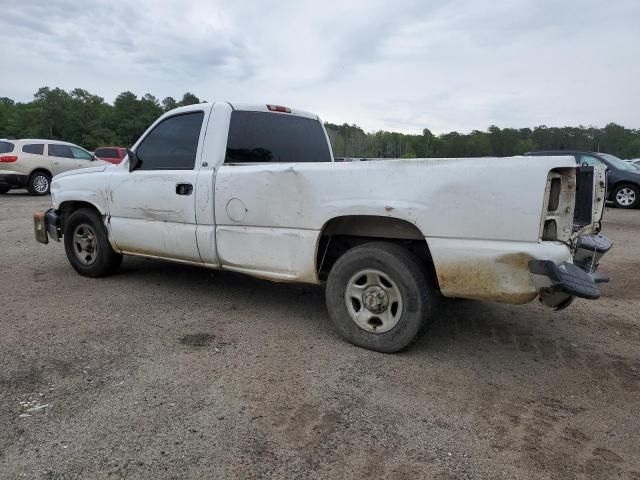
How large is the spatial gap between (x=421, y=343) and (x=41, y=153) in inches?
597

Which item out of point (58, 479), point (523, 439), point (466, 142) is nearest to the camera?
point (58, 479)

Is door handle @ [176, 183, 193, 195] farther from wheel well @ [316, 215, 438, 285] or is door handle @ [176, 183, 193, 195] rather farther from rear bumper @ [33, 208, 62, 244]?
rear bumper @ [33, 208, 62, 244]

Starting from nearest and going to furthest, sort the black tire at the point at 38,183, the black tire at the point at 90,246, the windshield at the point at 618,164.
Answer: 1. the black tire at the point at 90,246
2. the windshield at the point at 618,164
3. the black tire at the point at 38,183

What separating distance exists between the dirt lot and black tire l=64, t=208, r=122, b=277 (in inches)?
20.3

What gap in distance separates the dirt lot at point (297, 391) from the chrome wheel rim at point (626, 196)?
36.4 feet

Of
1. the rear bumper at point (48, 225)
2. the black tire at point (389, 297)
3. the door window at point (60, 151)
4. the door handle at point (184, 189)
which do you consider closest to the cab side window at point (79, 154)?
the door window at point (60, 151)

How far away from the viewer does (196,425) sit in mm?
2695

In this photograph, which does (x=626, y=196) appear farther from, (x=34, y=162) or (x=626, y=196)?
(x=34, y=162)

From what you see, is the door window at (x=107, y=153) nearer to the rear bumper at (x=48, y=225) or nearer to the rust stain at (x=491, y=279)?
Answer: the rear bumper at (x=48, y=225)

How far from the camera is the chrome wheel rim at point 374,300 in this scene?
3.62m

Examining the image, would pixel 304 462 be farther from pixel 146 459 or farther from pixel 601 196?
pixel 601 196

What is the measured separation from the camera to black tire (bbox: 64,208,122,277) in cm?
546

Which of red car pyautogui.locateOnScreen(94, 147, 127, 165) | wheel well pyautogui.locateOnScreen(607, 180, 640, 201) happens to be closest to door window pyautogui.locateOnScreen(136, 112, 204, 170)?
wheel well pyautogui.locateOnScreen(607, 180, 640, 201)

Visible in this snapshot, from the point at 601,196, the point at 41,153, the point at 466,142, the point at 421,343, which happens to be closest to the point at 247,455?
the point at 421,343
